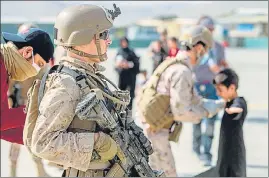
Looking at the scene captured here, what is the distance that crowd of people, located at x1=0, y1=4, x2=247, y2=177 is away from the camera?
266 centimetres

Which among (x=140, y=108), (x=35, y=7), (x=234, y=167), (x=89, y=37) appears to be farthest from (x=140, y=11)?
(x=89, y=37)

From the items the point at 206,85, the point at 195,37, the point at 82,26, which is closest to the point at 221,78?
the point at 195,37

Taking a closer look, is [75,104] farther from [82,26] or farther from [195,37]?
[195,37]

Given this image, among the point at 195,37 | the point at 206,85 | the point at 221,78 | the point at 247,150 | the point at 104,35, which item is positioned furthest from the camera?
the point at 247,150

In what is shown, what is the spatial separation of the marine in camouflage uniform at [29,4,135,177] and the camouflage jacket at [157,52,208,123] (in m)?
1.78

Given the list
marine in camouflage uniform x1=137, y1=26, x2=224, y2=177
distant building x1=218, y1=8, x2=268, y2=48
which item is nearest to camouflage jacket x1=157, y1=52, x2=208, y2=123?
marine in camouflage uniform x1=137, y1=26, x2=224, y2=177

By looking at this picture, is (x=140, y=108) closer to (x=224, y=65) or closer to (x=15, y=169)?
(x=15, y=169)

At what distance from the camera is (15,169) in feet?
19.8

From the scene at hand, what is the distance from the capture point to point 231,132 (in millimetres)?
4344

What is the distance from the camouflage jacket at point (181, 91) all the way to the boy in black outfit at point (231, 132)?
224 millimetres

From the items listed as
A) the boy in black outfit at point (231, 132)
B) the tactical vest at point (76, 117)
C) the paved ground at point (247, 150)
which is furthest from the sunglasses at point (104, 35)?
the paved ground at point (247, 150)

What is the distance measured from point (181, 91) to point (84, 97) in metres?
2.03

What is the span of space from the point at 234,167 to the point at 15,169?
2503 mm

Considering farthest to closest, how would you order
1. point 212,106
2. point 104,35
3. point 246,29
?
point 246,29 → point 212,106 → point 104,35
